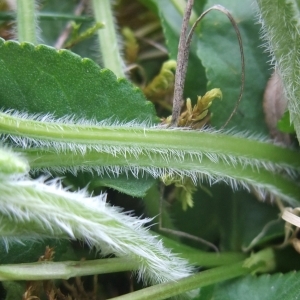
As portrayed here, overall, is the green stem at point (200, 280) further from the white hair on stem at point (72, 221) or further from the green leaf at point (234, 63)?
the green leaf at point (234, 63)

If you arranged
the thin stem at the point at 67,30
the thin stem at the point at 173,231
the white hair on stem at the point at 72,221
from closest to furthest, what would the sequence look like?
the white hair on stem at the point at 72,221 < the thin stem at the point at 173,231 < the thin stem at the point at 67,30

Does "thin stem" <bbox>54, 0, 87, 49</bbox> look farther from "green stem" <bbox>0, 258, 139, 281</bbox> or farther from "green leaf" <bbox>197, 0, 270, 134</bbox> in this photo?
"green stem" <bbox>0, 258, 139, 281</bbox>

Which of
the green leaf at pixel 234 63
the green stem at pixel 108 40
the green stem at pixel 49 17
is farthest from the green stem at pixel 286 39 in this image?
the green stem at pixel 49 17

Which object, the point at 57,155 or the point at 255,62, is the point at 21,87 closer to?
the point at 57,155

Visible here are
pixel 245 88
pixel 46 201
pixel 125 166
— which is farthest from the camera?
pixel 245 88

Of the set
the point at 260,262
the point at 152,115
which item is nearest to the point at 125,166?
the point at 152,115

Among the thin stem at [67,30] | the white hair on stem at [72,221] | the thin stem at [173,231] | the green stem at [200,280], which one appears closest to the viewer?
the white hair on stem at [72,221]

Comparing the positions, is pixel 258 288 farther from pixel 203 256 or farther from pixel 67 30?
pixel 67 30
